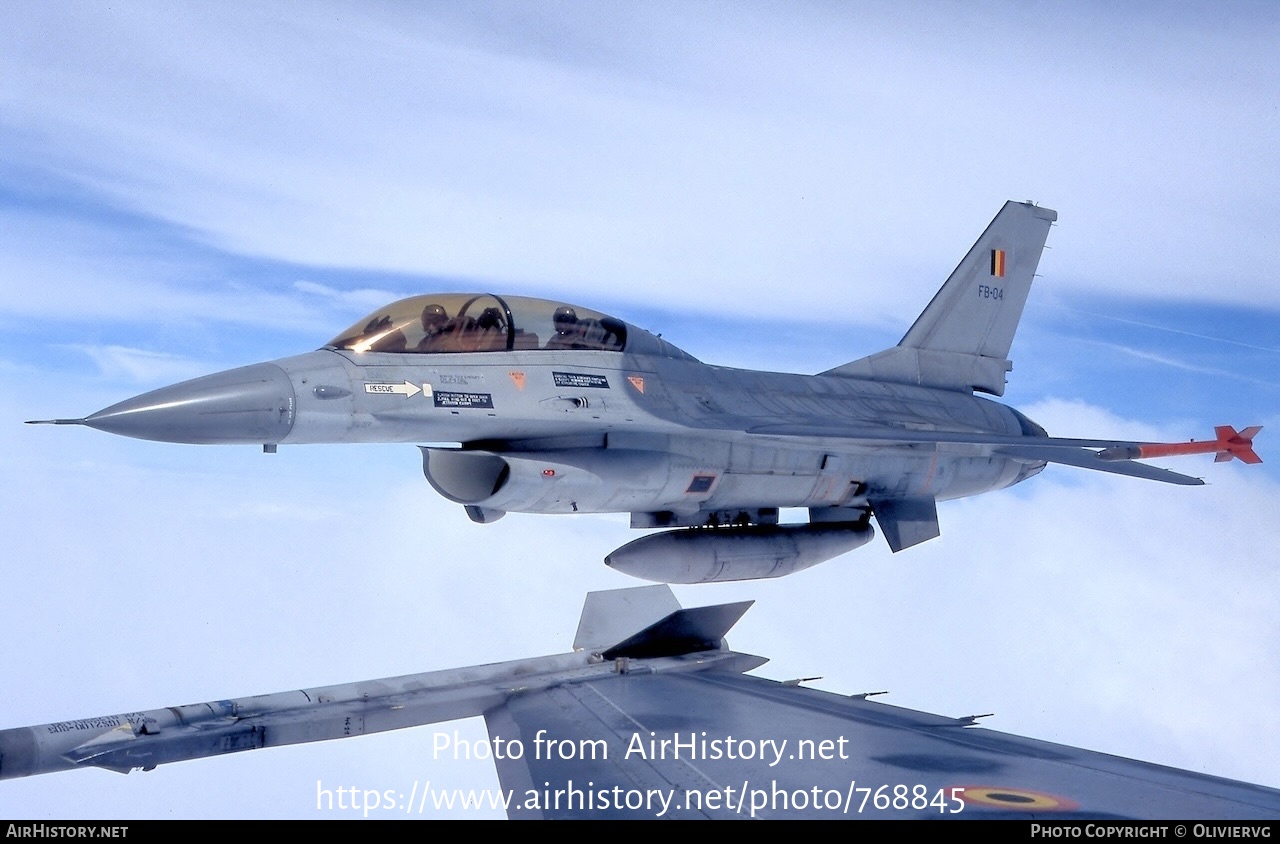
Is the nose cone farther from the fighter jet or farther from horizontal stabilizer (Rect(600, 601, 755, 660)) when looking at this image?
horizontal stabilizer (Rect(600, 601, 755, 660))

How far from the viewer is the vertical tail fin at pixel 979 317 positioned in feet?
43.3

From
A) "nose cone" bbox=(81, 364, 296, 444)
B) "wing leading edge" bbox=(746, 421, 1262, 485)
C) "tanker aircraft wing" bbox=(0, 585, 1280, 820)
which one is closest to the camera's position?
"tanker aircraft wing" bbox=(0, 585, 1280, 820)

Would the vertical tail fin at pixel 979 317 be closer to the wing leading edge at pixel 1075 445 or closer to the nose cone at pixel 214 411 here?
the wing leading edge at pixel 1075 445

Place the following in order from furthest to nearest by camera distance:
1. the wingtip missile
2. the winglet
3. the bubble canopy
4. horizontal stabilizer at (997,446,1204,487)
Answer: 1. the wingtip missile
2. horizontal stabilizer at (997,446,1204,487)
3. the winglet
4. the bubble canopy

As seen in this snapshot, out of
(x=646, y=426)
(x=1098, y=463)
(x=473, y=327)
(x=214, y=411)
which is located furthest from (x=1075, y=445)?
(x=214, y=411)

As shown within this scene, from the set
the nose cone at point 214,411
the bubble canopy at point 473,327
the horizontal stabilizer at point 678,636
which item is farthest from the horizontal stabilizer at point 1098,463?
the nose cone at point 214,411

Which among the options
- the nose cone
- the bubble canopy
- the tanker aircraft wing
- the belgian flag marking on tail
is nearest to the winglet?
the tanker aircraft wing

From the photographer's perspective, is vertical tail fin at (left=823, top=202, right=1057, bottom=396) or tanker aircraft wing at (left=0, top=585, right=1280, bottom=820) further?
vertical tail fin at (left=823, top=202, right=1057, bottom=396)

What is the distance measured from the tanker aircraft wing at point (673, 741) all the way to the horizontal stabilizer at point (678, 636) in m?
0.01

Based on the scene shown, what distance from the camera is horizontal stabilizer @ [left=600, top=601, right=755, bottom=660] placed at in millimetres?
8648

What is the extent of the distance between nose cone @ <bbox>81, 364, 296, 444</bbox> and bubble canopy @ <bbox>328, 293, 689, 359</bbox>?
88cm

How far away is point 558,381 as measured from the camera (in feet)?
28.6

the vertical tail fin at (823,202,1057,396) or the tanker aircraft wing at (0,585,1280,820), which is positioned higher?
the vertical tail fin at (823,202,1057,396)

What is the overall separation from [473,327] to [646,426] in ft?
6.00
